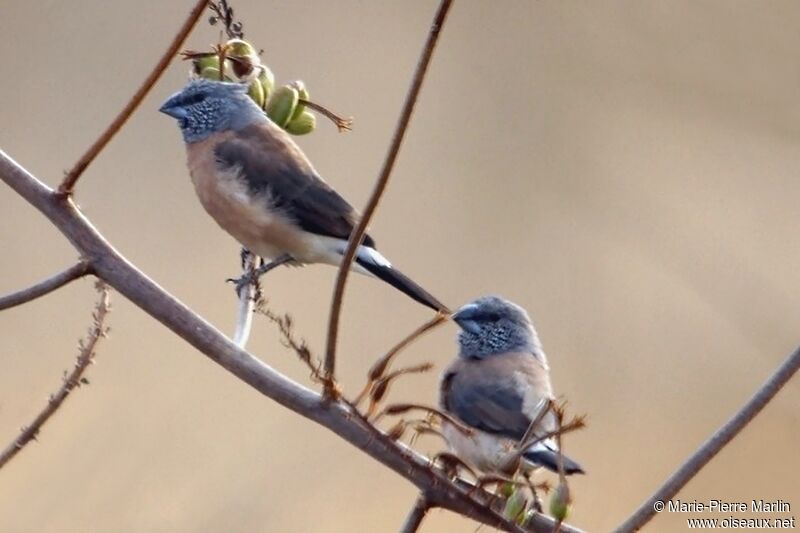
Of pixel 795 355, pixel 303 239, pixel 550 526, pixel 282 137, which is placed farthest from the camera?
pixel 282 137

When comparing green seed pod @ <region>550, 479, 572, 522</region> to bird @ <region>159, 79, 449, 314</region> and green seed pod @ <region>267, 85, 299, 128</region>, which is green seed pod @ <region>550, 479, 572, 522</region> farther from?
bird @ <region>159, 79, 449, 314</region>

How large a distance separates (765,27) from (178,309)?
324 centimetres

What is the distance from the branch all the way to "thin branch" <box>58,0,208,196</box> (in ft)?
0.07

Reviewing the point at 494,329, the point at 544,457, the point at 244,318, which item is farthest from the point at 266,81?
the point at 494,329

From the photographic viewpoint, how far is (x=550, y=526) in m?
1.01

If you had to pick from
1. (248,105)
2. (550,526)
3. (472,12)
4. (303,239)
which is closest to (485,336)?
(303,239)

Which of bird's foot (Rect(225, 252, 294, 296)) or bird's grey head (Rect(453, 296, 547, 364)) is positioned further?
bird's grey head (Rect(453, 296, 547, 364))

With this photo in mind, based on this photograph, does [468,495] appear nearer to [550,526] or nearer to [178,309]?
[550,526]

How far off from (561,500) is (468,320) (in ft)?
4.87

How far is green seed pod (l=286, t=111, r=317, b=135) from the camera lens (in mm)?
1586

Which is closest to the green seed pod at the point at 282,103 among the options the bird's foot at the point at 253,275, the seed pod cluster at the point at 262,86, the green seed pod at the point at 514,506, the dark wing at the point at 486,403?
the seed pod cluster at the point at 262,86

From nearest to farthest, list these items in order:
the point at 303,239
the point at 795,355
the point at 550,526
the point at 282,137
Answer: the point at 795,355, the point at 550,526, the point at 303,239, the point at 282,137

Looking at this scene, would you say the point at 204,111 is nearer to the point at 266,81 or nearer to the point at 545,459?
the point at 266,81

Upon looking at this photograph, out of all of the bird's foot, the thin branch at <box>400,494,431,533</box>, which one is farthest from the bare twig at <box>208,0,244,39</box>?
the thin branch at <box>400,494,431,533</box>
